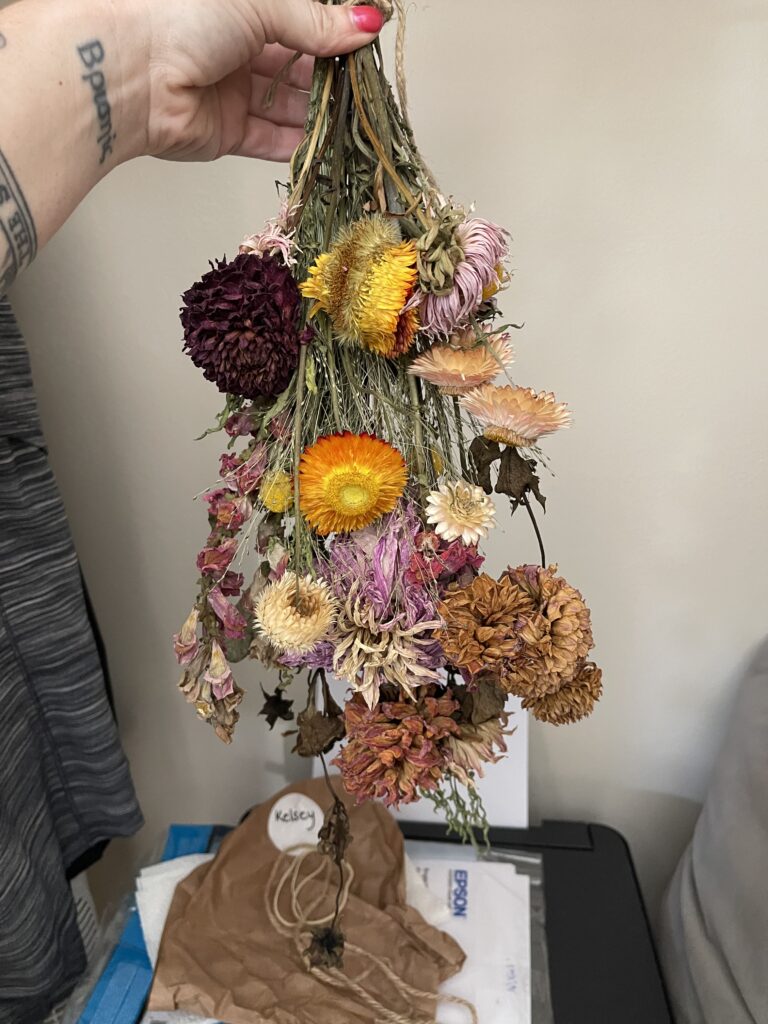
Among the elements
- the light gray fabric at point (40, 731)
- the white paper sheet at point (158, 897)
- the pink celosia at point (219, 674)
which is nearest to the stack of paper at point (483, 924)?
the white paper sheet at point (158, 897)

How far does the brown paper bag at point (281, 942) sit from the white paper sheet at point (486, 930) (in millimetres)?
30

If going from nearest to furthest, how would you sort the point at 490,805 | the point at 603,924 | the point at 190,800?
the point at 603,924, the point at 490,805, the point at 190,800

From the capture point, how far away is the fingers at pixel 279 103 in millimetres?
628

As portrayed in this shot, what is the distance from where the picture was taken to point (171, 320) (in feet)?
3.06

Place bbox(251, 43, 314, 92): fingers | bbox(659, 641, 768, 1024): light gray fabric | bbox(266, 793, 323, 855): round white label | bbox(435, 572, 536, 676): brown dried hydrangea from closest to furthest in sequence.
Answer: bbox(435, 572, 536, 676): brown dried hydrangea → bbox(251, 43, 314, 92): fingers → bbox(659, 641, 768, 1024): light gray fabric → bbox(266, 793, 323, 855): round white label

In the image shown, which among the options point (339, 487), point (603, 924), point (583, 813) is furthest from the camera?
point (583, 813)

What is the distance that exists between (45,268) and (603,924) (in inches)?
42.0

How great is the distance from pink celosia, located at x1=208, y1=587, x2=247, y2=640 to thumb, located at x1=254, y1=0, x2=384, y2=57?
1.22ft

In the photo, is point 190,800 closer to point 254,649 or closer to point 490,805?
point 490,805

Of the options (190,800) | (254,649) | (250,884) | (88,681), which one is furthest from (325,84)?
(190,800)

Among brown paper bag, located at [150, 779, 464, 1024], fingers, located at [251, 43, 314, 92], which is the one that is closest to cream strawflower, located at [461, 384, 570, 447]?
fingers, located at [251, 43, 314, 92]

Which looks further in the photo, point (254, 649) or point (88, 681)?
point (88, 681)

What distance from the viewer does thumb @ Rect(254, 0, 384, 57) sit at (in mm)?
470

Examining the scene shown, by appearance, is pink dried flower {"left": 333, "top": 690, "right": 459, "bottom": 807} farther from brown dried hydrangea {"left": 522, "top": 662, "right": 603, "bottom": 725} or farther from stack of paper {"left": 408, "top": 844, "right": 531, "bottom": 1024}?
stack of paper {"left": 408, "top": 844, "right": 531, "bottom": 1024}
